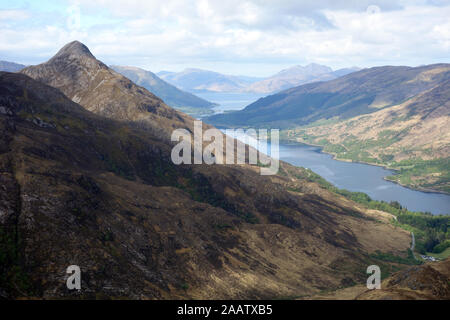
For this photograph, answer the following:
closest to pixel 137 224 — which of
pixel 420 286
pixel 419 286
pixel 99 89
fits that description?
pixel 419 286

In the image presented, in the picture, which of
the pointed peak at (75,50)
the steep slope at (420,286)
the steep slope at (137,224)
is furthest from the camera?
the pointed peak at (75,50)

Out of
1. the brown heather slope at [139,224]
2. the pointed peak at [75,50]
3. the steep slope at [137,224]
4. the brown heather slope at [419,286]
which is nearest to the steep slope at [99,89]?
the pointed peak at [75,50]

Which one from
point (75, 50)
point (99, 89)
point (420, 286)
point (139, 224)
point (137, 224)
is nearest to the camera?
point (420, 286)

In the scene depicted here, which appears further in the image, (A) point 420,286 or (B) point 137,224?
(B) point 137,224

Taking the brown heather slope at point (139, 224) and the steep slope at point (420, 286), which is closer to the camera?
the steep slope at point (420, 286)

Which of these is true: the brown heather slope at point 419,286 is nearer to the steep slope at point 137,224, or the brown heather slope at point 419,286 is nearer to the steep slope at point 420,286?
the steep slope at point 420,286

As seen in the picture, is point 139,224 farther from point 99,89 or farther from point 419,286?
point 99,89

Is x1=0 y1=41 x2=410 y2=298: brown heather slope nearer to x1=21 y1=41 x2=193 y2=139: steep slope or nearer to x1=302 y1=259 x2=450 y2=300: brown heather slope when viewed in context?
x1=302 y1=259 x2=450 y2=300: brown heather slope

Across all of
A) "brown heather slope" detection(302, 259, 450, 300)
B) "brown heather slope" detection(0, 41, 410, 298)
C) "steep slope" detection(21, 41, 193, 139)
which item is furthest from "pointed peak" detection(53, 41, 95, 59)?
"brown heather slope" detection(302, 259, 450, 300)
